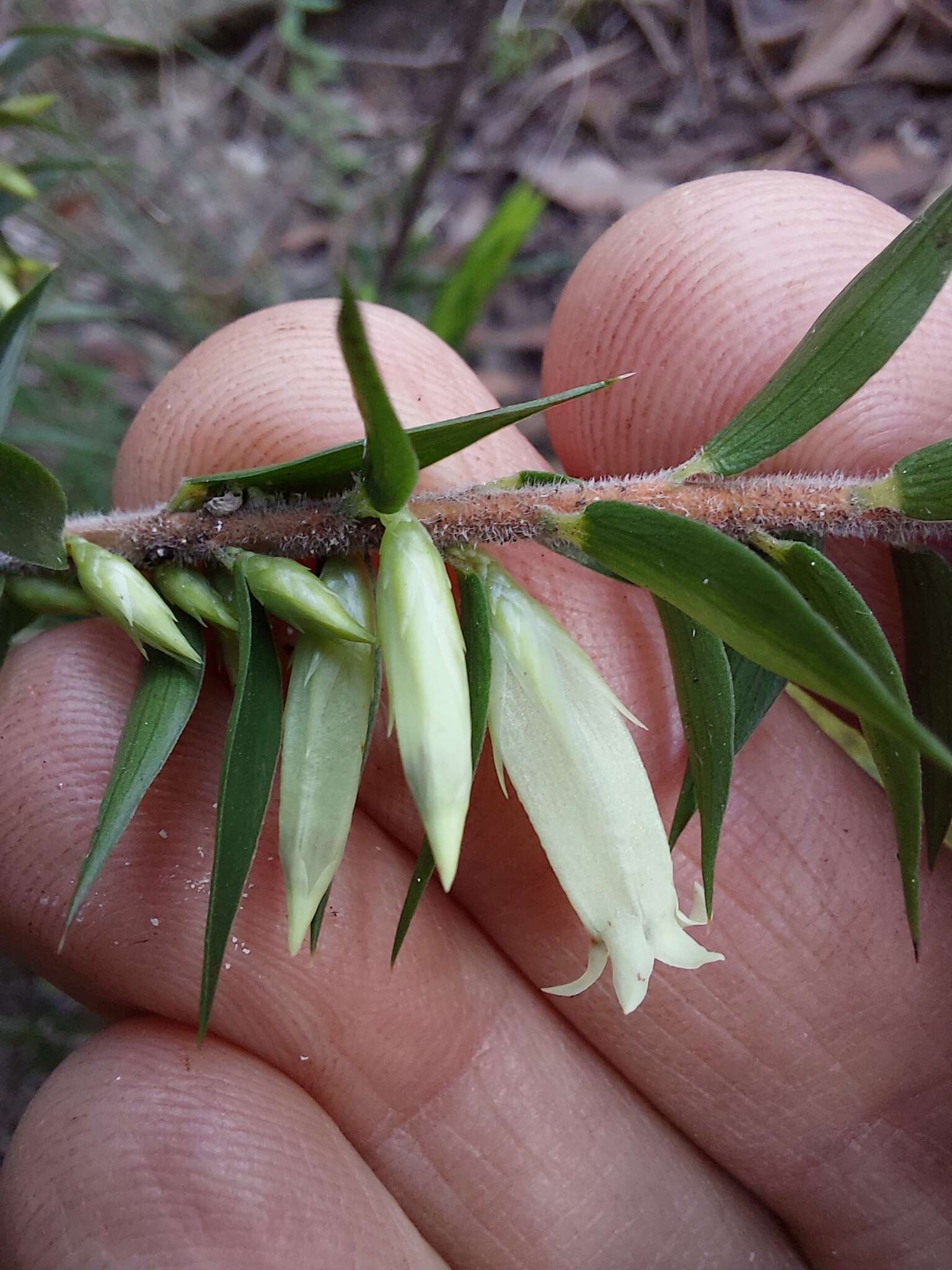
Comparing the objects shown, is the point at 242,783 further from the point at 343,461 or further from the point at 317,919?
the point at 343,461

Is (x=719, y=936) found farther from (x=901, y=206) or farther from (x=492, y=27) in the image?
(x=492, y=27)

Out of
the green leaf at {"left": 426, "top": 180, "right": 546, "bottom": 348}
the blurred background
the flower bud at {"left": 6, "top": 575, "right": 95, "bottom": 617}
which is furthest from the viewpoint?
the blurred background

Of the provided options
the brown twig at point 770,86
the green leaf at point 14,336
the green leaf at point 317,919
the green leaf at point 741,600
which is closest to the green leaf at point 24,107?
the green leaf at point 14,336

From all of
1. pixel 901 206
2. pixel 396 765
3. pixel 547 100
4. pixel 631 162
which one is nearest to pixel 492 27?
pixel 547 100

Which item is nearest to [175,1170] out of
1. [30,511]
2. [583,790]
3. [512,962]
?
[512,962]

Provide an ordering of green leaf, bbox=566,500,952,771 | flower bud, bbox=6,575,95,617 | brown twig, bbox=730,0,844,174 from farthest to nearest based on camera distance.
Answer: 1. brown twig, bbox=730,0,844,174
2. flower bud, bbox=6,575,95,617
3. green leaf, bbox=566,500,952,771

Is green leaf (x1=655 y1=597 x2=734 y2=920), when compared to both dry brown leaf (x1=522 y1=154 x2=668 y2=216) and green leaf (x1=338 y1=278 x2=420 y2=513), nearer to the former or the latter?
green leaf (x1=338 y1=278 x2=420 y2=513)

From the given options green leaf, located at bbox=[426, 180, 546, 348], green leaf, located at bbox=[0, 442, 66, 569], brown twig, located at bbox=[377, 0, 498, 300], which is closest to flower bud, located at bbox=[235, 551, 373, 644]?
green leaf, located at bbox=[0, 442, 66, 569]
